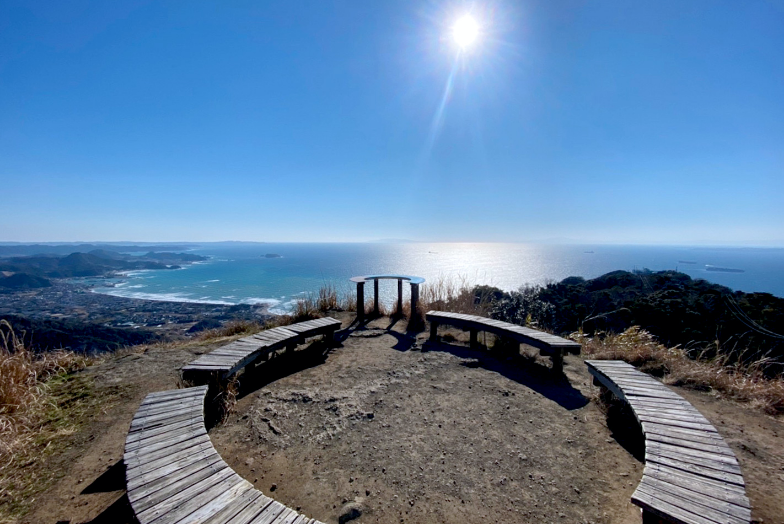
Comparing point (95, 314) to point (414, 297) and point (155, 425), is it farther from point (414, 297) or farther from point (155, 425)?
point (155, 425)

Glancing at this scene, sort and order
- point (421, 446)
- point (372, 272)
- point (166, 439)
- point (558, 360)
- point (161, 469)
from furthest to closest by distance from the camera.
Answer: point (372, 272)
point (558, 360)
point (421, 446)
point (166, 439)
point (161, 469)

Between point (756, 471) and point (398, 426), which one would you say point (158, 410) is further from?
point (756, 471)

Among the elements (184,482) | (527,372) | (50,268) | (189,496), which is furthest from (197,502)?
(50,268)

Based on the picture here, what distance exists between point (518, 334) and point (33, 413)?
6.35 m

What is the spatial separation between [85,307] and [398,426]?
5248cm

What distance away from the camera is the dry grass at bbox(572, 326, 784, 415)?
3830 millimetres

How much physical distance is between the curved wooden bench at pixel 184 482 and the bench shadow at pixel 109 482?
0.37 metres

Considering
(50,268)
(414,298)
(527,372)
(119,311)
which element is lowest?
(119,311)

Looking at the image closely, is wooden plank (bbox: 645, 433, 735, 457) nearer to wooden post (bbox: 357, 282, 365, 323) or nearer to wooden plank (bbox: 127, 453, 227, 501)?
wooden plank (bbox: 127, 453, 227, 501)

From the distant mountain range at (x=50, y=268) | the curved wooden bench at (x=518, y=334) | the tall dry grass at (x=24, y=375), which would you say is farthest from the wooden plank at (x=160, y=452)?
the distant mountain range at (x=50, y=268)

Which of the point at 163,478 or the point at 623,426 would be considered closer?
the point at 163,478

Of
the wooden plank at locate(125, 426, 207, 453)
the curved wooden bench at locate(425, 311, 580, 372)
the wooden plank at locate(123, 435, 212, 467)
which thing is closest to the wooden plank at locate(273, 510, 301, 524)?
the wooden plank at locate(123, 435, 212, 467)

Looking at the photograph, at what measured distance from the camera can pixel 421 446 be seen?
3.00 meters

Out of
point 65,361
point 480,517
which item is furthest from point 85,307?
point 480,517
